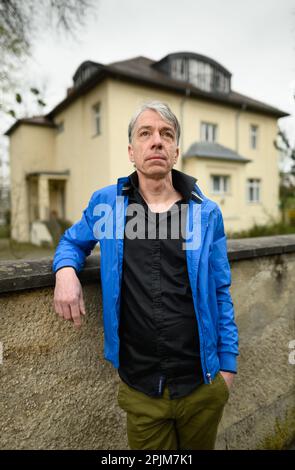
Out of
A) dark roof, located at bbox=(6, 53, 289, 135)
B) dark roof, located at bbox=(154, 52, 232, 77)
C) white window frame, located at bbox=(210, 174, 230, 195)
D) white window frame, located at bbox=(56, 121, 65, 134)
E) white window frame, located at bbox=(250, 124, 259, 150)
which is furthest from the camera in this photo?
white window frame, located at bbox=(250, 124, 259, 150)

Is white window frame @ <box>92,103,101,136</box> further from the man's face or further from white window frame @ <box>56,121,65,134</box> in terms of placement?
the man's face

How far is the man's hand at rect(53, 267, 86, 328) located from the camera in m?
1.30

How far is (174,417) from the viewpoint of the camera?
4.59ft

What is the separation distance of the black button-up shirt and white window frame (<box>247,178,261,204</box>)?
19583 mm

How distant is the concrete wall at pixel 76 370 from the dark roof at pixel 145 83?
12.7 metres

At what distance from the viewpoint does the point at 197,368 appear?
4.66 ft

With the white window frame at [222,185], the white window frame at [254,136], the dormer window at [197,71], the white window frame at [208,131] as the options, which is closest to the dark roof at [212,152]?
the white window frame at [208,131]

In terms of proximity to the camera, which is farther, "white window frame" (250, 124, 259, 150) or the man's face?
"white window frame" (250, 124, 259, 150)

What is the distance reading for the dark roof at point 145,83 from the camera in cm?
1435

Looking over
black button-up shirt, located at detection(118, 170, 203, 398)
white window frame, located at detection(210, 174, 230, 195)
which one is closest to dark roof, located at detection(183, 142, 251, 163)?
white window frame, located at detection(210, 174, 230, 195)

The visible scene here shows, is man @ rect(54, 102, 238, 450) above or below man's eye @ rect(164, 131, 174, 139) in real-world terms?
below

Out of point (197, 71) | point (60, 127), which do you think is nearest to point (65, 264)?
point (197, 71)

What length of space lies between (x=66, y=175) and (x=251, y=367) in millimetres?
17754

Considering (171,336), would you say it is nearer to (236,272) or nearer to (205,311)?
(205,311)
